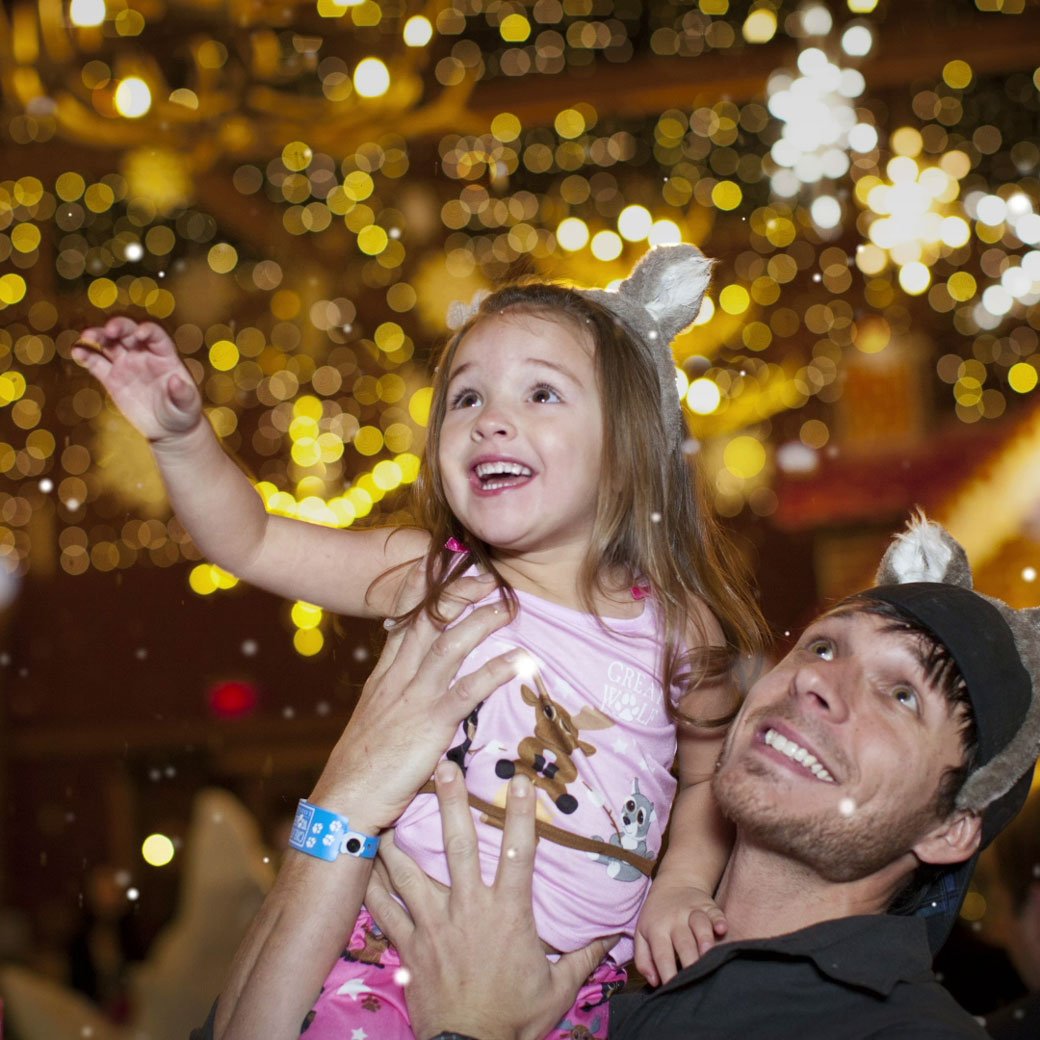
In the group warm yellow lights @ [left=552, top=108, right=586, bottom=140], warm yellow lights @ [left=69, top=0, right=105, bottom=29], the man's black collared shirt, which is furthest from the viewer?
warm yellow lights @ [left=552, top=108, right=586, bottom=140]

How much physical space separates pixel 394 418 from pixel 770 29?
1.89m

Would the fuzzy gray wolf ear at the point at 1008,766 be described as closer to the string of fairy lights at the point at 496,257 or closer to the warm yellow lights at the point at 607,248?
the string of fairy lights at the point at 496,257

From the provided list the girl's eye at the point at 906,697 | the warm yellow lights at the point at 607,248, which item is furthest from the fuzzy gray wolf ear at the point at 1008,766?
the warm yellow lights at the point at 607,248

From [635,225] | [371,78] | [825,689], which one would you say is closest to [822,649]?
[825,689]

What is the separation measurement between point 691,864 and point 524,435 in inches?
22.3

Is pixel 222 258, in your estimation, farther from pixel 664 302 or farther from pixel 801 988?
pixel 801 988

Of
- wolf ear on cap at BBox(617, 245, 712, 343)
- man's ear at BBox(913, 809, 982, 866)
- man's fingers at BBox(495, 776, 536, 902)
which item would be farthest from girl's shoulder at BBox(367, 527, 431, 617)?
man's ear at BBox(913, 809, 982, 866)

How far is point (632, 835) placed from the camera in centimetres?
150

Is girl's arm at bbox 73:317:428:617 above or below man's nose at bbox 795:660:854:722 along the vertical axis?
above

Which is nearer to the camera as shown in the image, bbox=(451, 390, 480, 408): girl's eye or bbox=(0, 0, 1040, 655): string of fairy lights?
bbox=(451, 390, 480, 408): girl's eye

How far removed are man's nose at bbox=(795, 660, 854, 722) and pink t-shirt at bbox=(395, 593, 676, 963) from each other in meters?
0.20

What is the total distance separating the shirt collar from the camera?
1310 mm

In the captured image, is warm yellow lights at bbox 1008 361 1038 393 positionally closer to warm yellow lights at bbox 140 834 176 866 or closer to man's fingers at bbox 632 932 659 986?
warm yellow lights at bbox 140 834 176 866

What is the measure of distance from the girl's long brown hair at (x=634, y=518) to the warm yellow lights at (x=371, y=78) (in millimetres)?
1286
